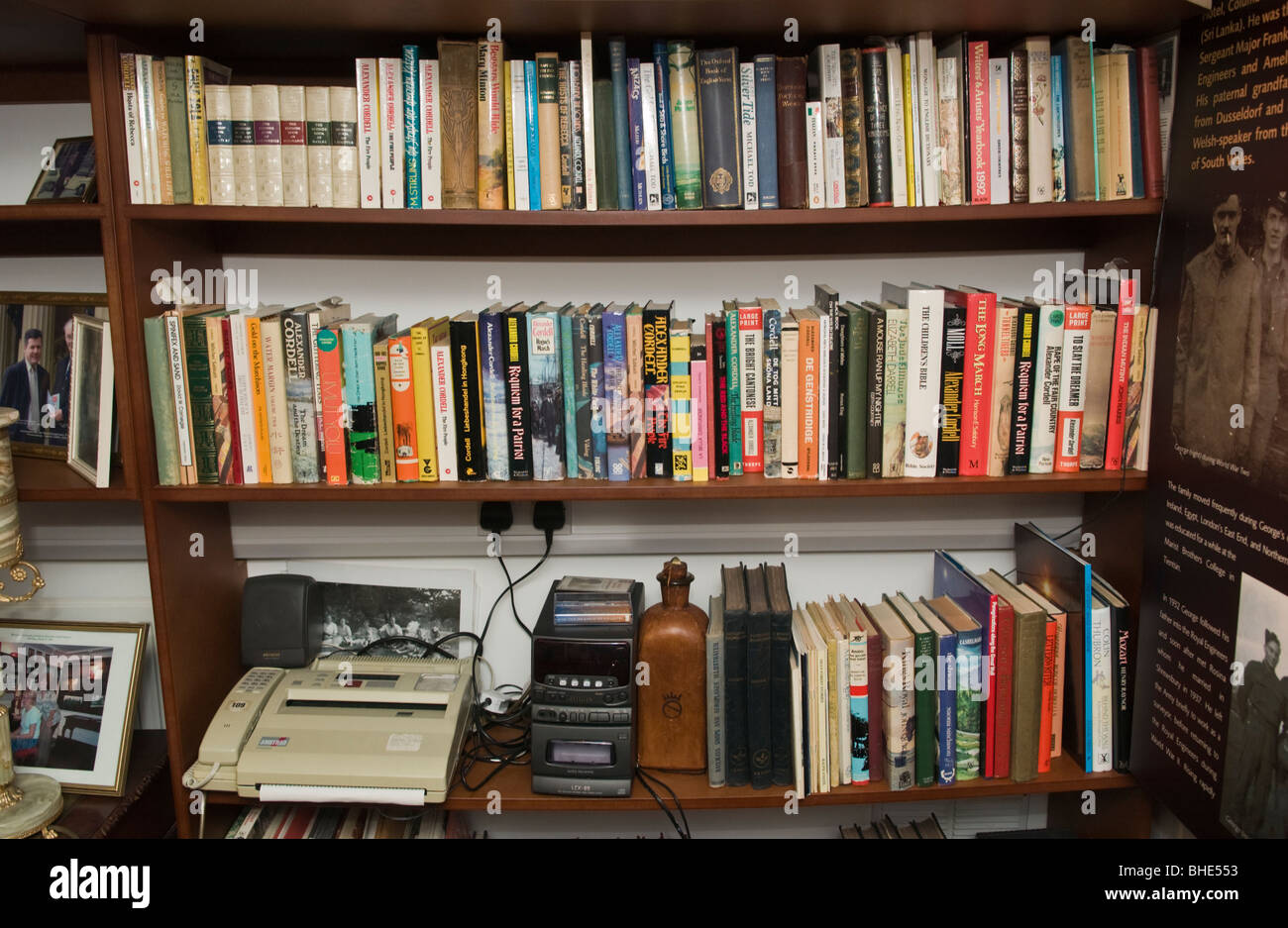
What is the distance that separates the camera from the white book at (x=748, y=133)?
1476 millimetres

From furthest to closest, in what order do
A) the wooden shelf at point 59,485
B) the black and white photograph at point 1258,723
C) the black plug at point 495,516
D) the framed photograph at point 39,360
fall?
the black plug at point 495,516
the framed photograph at point 39,360
the wooden shelf at point 59,485
the black and white photograph at point 1258,723

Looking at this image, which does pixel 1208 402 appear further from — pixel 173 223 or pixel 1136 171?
pixel 173 223

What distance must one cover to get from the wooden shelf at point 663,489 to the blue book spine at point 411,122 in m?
0.46

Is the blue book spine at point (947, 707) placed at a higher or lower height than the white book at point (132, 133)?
lower

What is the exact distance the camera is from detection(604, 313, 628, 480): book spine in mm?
1529

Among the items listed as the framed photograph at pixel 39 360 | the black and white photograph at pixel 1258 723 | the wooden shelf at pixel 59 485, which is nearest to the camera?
the black and white photograph at pixel 1258 723

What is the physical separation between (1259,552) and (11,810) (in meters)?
1.94

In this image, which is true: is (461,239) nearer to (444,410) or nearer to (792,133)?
(444,410)

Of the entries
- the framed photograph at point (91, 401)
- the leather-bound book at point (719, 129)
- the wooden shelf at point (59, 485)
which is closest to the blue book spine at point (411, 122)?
the leather-bound book at point (719, 129)

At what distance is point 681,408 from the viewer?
1.56m

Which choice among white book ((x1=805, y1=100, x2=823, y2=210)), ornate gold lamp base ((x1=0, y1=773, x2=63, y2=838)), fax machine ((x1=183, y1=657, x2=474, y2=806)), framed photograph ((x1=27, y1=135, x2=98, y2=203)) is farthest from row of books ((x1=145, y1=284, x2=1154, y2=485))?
ornate gold lamp base ((x1=0, y1=773, x2=63, y2=838))

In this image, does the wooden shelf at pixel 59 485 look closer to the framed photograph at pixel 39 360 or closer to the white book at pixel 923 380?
the framed photograph at pixel 39 360

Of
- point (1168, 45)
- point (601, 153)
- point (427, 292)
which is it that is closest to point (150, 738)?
point (427, 292)

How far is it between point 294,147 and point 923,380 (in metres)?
1.07
